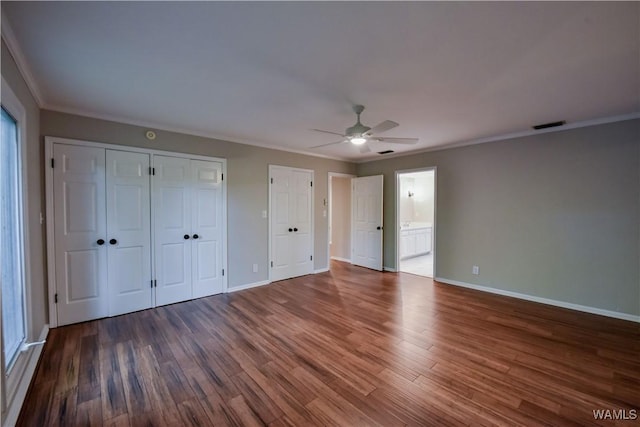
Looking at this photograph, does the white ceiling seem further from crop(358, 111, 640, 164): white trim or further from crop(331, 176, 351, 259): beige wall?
crop(331, 176, 351, 259): beige wall

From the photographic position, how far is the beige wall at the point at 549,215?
3.23 meters

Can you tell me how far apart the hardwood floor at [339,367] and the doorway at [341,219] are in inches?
121

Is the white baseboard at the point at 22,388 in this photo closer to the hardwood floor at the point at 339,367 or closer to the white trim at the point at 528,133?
the hardwood floor at the point at 339,367

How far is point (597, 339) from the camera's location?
2.73m

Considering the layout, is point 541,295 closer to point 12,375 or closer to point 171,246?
point 171,246

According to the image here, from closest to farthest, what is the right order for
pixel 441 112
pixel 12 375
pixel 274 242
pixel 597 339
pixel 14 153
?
1. pixel 12 375
2. pixel 14 153
3. pixel 597 339
4. pixel 441 112
5. pixel 274 242

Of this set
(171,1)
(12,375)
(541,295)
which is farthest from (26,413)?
(541,295)

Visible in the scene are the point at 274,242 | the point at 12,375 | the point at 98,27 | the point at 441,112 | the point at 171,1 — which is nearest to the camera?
the point at 171,1

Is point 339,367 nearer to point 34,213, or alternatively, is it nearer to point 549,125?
point 34,213

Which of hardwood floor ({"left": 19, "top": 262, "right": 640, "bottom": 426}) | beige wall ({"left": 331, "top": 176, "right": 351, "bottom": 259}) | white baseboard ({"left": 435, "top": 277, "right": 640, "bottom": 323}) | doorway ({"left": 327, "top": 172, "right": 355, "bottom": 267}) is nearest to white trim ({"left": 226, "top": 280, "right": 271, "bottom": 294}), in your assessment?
hardwood floor ({"left": 19, "top": 262, "right": 640, "bottom": 426})

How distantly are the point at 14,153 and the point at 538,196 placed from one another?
19.6 feet

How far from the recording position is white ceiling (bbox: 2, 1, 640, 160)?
1515 millimetres

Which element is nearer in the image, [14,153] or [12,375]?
[12,375]

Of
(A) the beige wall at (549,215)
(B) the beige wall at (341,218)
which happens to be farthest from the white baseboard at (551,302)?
(B) the beige wall at (341,218)
